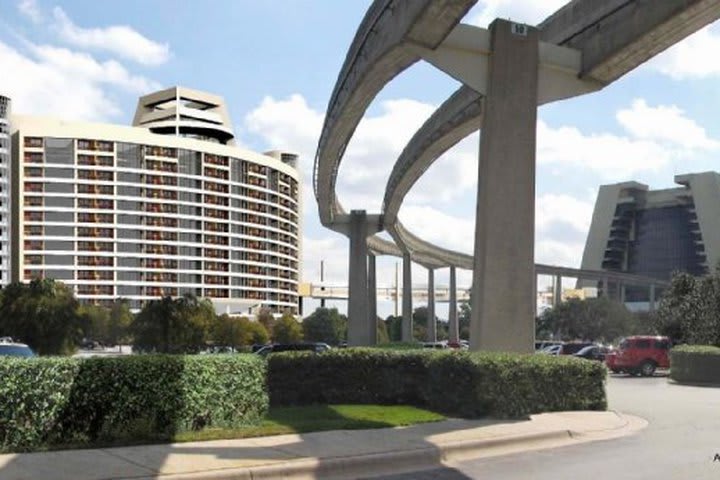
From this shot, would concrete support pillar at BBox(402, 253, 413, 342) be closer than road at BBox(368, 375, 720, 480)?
No

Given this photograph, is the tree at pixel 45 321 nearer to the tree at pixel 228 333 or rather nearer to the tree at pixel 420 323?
the tree at pixel 228 333

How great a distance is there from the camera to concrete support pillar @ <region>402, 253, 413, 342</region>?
103 m

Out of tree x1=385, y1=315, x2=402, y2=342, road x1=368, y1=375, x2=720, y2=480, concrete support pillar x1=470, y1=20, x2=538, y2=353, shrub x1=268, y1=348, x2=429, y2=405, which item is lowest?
tree x1=385, y1=315, x2=402, y2=342

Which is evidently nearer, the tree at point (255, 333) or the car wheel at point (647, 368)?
the car wheel at point (647, 368)

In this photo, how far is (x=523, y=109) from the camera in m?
24.4

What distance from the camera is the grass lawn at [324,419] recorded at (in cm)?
1320

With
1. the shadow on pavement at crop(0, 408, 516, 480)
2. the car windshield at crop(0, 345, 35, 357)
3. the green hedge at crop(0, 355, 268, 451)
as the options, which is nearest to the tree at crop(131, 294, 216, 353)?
the car windshield at crop(0, 345, 35, 357)

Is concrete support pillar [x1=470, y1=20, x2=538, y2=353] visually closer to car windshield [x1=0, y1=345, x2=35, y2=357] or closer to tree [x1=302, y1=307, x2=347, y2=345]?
car windshield [x1=0, y1=345, x2=35, y2=357]

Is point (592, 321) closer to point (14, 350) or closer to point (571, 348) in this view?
point (571, 348)

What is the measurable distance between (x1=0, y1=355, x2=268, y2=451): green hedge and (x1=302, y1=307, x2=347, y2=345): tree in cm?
11301

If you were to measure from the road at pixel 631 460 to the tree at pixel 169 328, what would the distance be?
64489mm

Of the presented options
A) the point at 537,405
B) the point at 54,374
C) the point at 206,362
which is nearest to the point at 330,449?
the point at 206,362

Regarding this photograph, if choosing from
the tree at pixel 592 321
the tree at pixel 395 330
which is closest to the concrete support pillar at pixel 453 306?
the tree at pixel 592 321

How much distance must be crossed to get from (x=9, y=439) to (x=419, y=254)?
4029 inches
